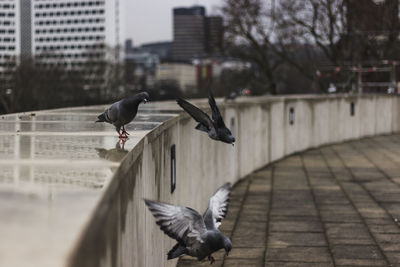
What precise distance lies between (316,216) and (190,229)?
5137mm

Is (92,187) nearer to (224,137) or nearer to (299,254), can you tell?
(224,137)

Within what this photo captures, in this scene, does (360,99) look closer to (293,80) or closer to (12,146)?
(12,146)

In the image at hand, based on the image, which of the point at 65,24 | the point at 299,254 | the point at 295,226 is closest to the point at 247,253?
the point at 299,254

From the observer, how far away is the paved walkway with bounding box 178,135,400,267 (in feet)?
20.6

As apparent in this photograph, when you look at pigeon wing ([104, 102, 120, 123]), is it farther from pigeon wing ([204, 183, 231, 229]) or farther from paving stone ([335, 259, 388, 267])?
paving stone ([335, 259, 388, 267])

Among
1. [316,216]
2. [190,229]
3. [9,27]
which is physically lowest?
[316,216]

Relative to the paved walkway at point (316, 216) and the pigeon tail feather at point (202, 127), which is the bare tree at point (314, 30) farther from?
the pigeon tail feather at point (202, 127)

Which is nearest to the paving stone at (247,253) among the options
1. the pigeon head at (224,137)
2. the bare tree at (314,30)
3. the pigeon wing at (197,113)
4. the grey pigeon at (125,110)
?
the pigeon head at (224,137)

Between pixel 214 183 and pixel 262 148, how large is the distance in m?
4.37

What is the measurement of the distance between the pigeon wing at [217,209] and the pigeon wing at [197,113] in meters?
0.42

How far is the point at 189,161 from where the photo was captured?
7066 millimetres

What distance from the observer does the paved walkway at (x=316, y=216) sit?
6293mm

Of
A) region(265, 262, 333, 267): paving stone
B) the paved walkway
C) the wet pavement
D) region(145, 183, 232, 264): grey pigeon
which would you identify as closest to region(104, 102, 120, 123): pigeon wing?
the wet pavement

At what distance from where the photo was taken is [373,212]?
853cm
